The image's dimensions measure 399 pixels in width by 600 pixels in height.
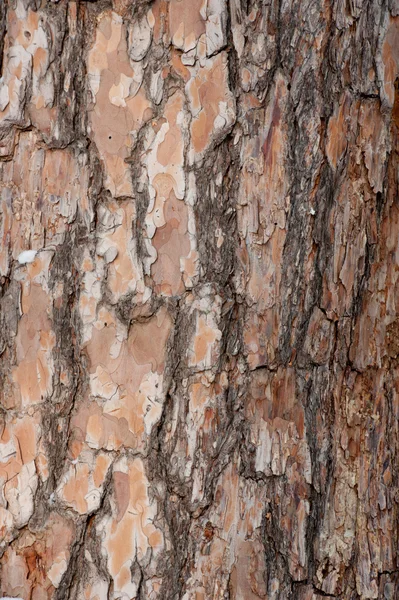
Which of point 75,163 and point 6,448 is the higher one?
point 75,163

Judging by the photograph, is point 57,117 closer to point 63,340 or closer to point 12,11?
point 12,11

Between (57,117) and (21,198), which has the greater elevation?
(57,117)

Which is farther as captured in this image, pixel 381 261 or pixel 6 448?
pixel 381 261

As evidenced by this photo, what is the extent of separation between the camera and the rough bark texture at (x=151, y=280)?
3.34 feet

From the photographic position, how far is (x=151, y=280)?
1028 millimetres

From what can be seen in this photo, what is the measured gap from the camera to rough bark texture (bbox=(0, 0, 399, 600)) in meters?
1.02

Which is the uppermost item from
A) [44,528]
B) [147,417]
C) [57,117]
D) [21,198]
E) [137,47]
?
[137,47]

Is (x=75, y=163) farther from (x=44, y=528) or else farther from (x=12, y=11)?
(x=44, y=528)

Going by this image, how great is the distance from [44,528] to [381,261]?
2.24 feet

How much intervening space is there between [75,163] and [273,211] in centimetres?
30

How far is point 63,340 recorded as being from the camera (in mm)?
1028

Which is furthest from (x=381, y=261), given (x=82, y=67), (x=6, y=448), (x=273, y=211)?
(x=6, y=448)

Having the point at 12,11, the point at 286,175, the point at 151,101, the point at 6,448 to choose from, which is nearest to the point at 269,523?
the point at 6,448

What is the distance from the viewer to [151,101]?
1.02 metres
